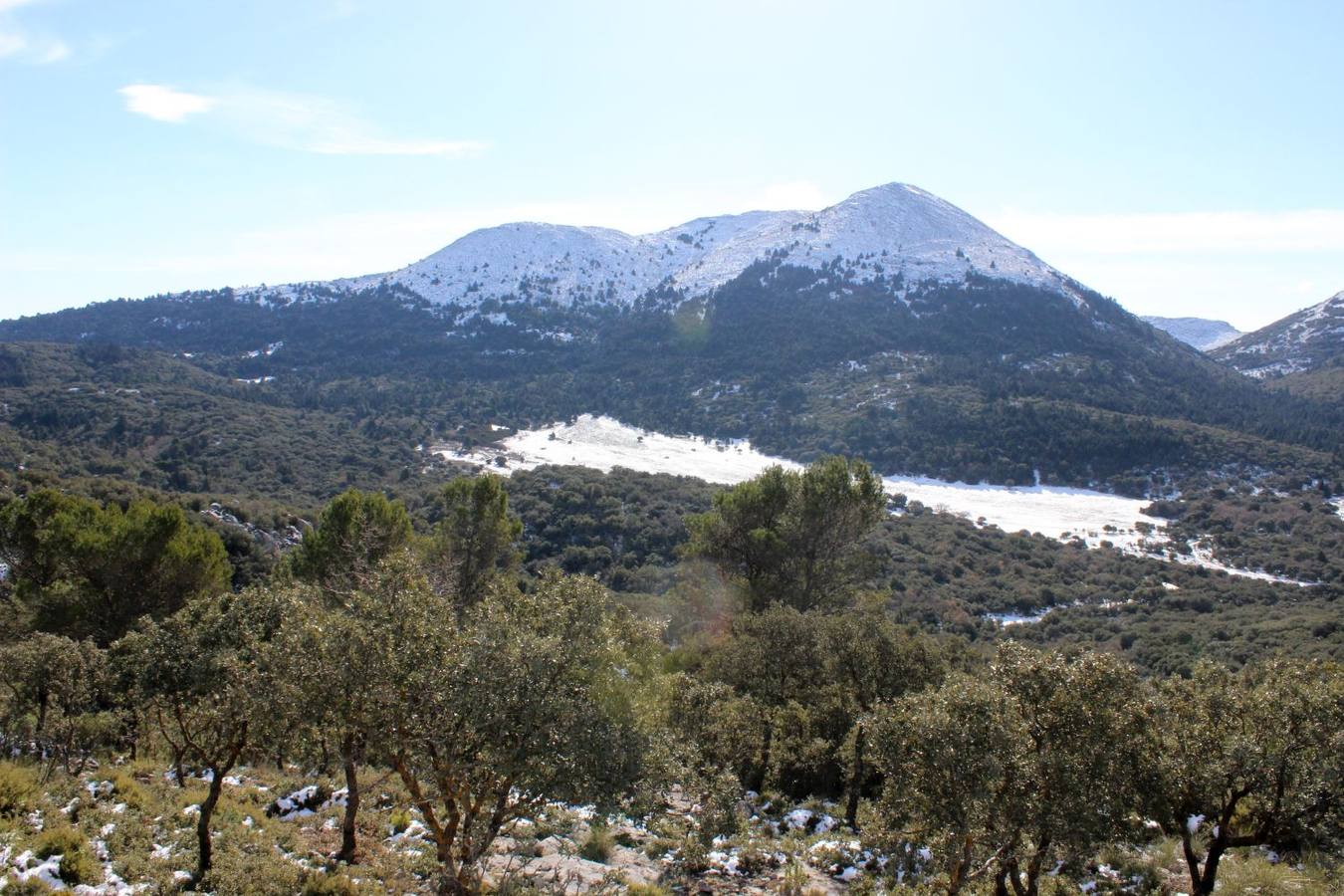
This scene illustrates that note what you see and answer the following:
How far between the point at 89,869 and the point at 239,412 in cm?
11025

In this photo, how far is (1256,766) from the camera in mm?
12023

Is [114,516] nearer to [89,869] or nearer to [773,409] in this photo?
[89,869]

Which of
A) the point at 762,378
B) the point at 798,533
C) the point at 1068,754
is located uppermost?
the point at 762,378

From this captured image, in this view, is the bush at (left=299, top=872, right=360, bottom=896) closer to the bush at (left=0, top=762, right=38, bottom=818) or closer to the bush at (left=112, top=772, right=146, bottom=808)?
the bush at (left=0, top=762, right=38, bottom=818)

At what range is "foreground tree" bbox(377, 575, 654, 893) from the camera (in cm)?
1011

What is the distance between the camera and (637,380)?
146125 millimetres

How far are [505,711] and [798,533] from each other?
996 inches

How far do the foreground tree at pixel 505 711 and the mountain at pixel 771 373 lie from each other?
252 feet

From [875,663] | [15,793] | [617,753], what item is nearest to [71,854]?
[15,793]

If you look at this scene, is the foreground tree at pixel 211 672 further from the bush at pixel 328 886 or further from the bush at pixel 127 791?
the bush at pixel 127 791

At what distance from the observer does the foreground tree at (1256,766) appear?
11961mm

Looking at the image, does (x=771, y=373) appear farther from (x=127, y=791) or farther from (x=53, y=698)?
(x=127, y=791)

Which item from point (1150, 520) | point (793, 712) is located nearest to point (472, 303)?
point (1150, 520)

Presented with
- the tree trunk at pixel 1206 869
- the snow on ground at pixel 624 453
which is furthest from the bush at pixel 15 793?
the snow on ground at pixel 624 453
